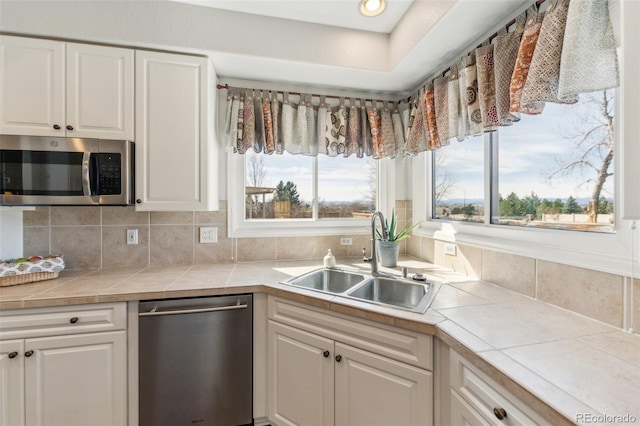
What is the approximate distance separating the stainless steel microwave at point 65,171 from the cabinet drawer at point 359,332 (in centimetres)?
111

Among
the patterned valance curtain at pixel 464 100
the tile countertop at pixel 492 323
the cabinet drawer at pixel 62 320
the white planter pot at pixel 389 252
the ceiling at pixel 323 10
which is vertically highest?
the ceiling at pixel 323 10

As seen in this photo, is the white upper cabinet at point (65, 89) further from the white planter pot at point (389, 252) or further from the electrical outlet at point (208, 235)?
the white planter pot at point (389, 252)

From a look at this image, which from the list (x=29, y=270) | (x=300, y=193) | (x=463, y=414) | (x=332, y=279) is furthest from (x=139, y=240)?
(x=463, y=414)

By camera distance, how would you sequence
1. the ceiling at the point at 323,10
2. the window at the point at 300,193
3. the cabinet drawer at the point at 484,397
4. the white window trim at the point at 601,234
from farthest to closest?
the window at the point at 300,193 → the ceiling at the point at 323,10 → the cabinet drawer at the point at 484,397 → the white window trim at the point at 601,234

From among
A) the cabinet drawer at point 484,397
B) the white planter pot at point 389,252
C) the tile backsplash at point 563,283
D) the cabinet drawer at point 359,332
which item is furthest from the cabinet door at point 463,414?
the white planter pot at point 389,252

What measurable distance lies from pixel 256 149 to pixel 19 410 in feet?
6.04

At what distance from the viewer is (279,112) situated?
2156 millimetres

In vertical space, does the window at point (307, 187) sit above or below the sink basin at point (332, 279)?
above

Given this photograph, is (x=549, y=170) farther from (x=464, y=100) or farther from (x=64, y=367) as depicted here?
(x=64, y=367)

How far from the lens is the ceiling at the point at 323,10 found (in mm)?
1674

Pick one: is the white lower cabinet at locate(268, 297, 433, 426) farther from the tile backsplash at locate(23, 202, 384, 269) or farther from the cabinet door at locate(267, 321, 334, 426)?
the tile backsplash at locate(23, 202, 384, 269)

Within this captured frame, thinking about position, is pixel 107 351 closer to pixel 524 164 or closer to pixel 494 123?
pixel 494 123

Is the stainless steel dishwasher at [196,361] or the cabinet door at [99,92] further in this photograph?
the cabinet door at [99,92]

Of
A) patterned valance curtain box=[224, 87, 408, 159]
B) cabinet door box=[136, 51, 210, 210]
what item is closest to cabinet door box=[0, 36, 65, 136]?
cabinet door box=[136, 51, 210, 210]
